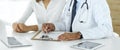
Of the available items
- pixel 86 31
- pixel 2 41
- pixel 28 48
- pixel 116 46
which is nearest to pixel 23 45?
pixel 28 48

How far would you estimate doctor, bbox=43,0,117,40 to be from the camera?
183 cm

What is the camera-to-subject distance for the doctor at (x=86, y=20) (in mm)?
1826

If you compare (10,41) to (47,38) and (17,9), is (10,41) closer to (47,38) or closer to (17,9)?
(47,38)

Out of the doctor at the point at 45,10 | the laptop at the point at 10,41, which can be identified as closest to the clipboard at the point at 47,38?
the laptop at the point at 10,41

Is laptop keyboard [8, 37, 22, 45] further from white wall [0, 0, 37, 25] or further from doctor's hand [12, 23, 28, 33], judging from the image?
white wall [0, 0, 37, 25]

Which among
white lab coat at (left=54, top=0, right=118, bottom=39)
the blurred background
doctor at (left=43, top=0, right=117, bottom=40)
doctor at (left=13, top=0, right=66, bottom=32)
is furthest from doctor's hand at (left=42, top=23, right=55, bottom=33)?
the blurred background

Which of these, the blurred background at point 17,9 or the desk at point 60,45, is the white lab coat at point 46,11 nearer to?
the desk at point 60,45

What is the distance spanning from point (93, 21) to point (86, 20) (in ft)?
0.18

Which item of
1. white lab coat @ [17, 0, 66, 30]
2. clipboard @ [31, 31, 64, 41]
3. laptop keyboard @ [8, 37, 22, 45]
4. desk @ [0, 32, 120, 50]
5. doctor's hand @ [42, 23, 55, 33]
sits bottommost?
desk @ [0, 32, 120, 50]

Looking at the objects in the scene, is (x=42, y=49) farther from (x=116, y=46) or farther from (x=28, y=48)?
(x=116, y=46)

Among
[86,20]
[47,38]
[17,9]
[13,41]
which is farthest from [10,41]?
[17,9]

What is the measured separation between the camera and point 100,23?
186 cm

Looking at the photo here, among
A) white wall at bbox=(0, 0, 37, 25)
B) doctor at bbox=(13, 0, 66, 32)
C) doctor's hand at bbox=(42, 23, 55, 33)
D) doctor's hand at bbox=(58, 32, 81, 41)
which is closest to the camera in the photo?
doctor's hand at bbox=(58, 32, 81, 41)

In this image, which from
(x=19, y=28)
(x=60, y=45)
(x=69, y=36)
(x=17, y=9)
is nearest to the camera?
(x=60, y=45)
